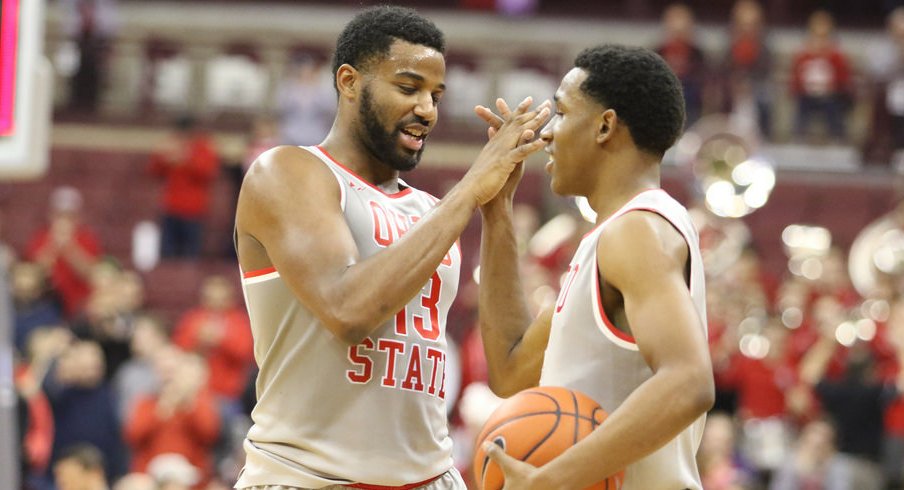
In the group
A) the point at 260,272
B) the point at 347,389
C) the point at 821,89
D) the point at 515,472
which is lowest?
the point at 821,89

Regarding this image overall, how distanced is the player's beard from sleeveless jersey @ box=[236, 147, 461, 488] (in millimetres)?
117

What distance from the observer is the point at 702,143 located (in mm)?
15727

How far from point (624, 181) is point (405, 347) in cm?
79

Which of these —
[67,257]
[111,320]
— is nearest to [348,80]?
[111,320]

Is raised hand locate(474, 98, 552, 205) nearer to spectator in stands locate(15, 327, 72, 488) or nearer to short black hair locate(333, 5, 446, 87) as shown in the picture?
short black hair locate(333, 5, 446, 87)

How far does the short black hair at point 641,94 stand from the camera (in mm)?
3932

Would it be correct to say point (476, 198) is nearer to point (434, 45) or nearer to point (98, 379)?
point (434, 45)

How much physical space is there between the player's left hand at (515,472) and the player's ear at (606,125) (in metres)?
0.95

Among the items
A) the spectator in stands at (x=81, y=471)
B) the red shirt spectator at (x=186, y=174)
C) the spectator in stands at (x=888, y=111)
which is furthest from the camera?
the spectator in stands at (x=888, y=111)

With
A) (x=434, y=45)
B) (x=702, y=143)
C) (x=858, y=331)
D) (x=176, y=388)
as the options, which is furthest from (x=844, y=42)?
(x=434, y=45)

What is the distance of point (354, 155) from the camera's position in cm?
432

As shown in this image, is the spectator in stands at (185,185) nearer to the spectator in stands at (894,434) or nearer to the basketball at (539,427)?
the spectator in stands at (894,434)

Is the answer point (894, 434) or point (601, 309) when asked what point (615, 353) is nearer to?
point (601, 309)

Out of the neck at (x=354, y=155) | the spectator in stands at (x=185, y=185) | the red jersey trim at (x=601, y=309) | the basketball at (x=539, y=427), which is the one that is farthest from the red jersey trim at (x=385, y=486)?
the spectator in stands at (x=185, y=185)
